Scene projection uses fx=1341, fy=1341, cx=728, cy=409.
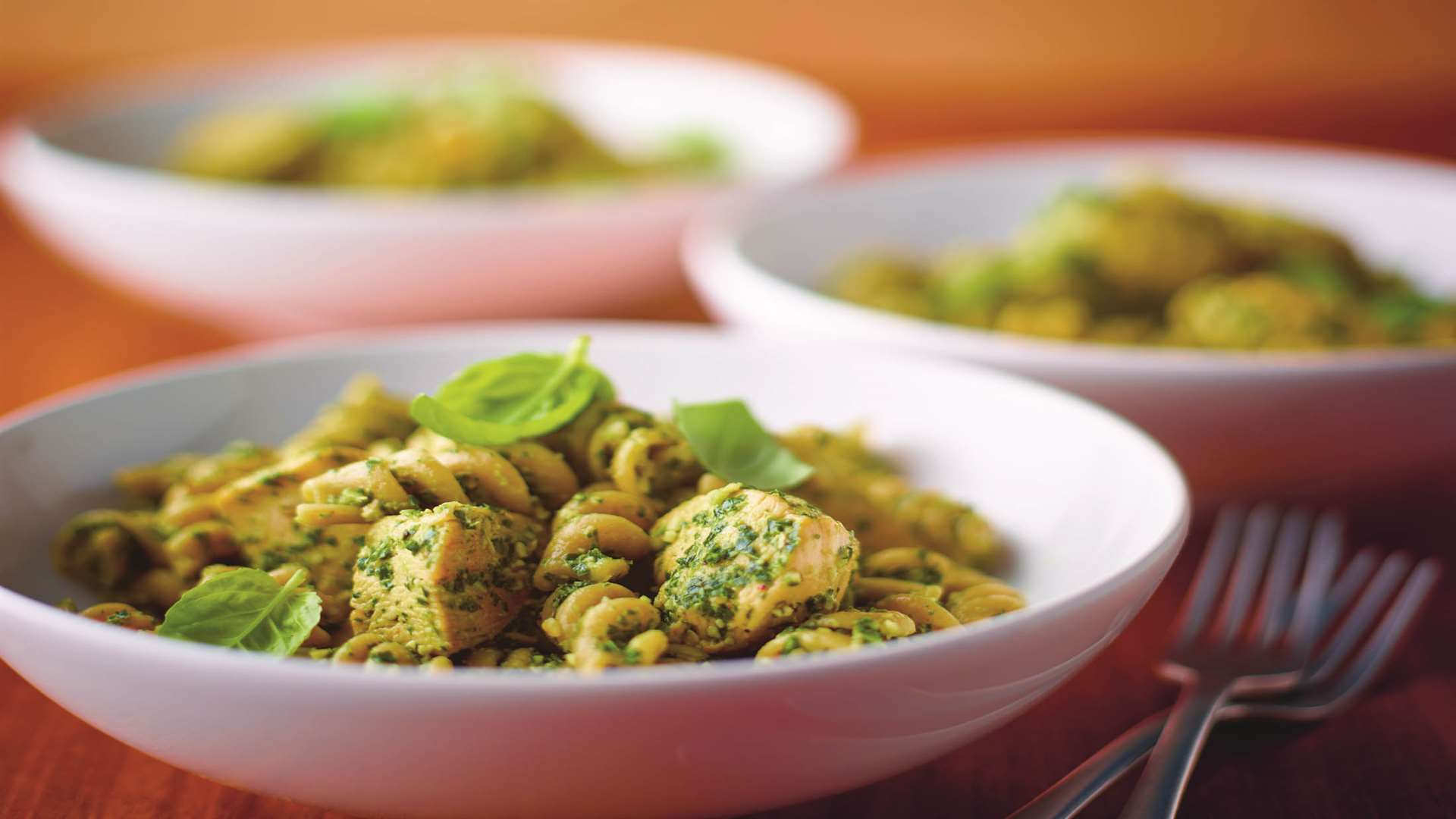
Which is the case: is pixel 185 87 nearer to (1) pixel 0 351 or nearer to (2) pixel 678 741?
(1) pixel 0 351

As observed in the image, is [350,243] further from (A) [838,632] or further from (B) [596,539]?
(A) [838,632]

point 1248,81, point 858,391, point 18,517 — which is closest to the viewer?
point 18,517

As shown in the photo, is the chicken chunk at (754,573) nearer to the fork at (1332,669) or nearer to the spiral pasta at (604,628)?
the spiral pasta at (604,628)

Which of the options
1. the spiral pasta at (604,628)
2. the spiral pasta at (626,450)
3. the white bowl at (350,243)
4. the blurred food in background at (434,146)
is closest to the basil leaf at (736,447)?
the spiral pasta at (626,450)

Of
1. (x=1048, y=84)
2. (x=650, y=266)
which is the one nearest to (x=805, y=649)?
(x=650, y=266)

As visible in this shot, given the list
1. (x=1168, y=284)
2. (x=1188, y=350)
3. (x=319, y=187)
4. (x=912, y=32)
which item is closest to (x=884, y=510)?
(x=1188, y=350)

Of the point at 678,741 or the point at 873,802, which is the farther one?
the point at 873,802
